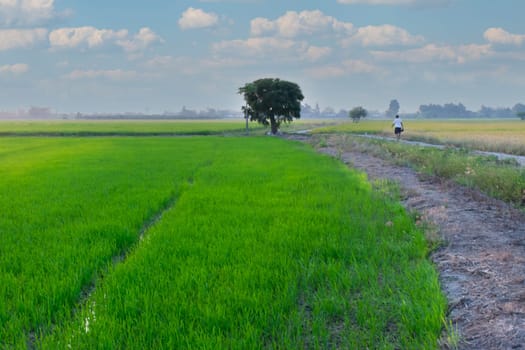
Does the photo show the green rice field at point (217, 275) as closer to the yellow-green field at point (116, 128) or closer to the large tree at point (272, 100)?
the large tree at point (272, 100)

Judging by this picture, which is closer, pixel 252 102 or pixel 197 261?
pixel 197 261

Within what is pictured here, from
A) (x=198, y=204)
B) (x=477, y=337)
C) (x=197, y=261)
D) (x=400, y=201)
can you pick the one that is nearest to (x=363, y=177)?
(x=400, y=201)

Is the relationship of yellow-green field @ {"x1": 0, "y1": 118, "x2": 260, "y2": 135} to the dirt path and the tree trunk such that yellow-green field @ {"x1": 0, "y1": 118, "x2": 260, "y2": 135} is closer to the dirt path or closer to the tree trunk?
the tree trunk

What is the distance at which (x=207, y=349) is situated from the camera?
2729 mm

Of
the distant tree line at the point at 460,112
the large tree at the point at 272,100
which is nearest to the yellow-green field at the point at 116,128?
the large tree at the point at 272,100

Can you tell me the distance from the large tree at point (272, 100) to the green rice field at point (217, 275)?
1400 inches

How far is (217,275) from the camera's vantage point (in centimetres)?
405

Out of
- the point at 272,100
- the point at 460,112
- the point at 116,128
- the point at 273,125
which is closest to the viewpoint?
the point at 272,100

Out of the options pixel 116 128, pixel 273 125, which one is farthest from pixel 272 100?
pixel 116 128

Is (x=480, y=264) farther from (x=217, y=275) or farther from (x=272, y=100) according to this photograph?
(x=272, y=100)

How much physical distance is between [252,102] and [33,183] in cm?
3468

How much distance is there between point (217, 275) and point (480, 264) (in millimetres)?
2640

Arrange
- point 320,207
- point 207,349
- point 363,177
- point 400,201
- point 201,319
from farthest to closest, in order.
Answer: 1. point 363,177
2. point 400,201
3. point 320,207
4. point 201,319
5. point 207,349

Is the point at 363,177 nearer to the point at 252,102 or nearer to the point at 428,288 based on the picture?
the point at 428,288
